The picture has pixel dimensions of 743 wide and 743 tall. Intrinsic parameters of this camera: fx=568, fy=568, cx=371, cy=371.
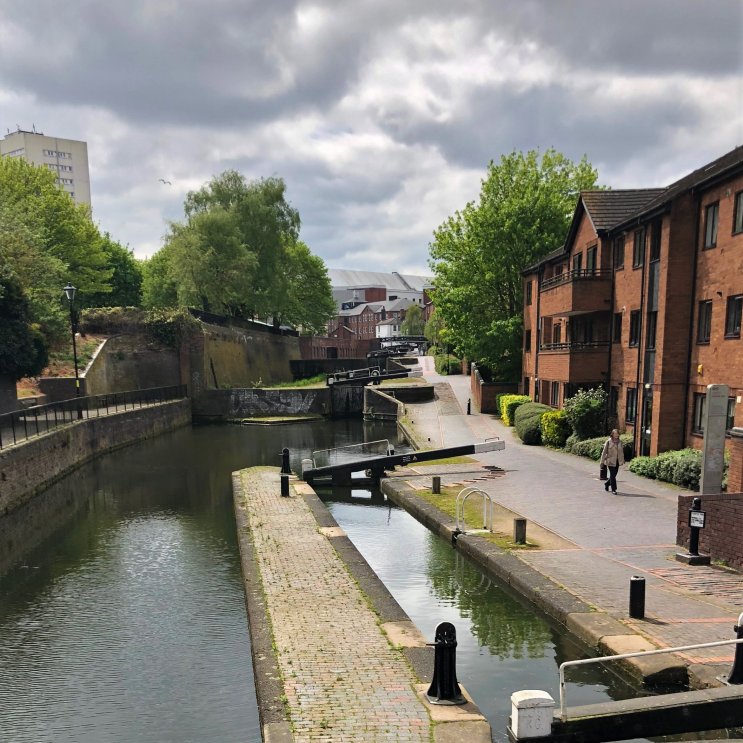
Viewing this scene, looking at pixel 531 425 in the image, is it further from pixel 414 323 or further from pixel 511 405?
pixel 414 323

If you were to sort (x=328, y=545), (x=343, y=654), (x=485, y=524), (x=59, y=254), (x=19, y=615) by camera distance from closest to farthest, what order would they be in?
1. (x=343, y=654)
2. (x=19, y=615)
3. (x=328, y=545)
4. (x=485, y=524)
5. (x=59, y=254)

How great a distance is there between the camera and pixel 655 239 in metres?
19.1

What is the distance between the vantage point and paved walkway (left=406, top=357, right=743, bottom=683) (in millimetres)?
8086

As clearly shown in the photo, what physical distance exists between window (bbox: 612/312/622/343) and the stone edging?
11.9m

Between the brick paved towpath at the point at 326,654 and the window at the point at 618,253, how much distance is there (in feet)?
51.5

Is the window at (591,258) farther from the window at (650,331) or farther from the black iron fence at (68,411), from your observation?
the black iron fence at (68,411)

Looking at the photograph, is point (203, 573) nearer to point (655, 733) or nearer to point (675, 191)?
point (655, 733)

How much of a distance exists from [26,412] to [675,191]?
23146mm

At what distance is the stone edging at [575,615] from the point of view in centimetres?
707

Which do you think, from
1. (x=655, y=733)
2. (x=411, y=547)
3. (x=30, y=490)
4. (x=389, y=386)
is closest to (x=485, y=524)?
(x=411, y=547)

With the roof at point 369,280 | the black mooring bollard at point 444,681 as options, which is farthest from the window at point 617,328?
the roof at point 369,280

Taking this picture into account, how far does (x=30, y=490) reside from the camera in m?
19.4

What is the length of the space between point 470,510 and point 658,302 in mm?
9830

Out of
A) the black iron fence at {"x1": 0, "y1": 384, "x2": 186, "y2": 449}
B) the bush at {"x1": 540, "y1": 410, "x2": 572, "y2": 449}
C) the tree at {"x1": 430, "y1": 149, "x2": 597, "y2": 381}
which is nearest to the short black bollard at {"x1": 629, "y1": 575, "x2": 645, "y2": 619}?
the bush at {"x1": 540, "y1": 410, "x2": 572, "y2": 449}
